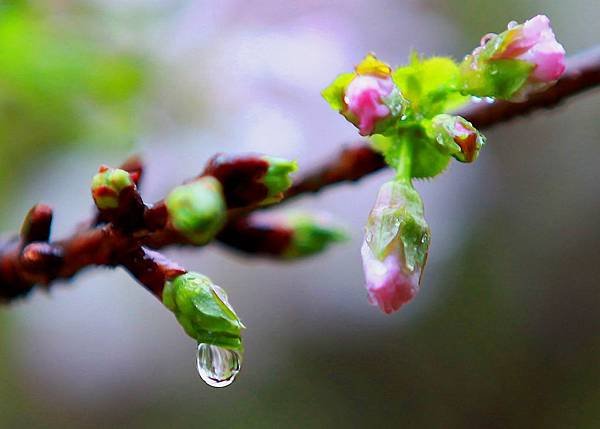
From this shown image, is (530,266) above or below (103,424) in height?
above

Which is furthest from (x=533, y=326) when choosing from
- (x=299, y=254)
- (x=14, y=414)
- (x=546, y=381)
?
(x=299, y=254)

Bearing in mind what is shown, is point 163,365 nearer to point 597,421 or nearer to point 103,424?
point 103,424

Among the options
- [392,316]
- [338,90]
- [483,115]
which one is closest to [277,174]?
[338,90]

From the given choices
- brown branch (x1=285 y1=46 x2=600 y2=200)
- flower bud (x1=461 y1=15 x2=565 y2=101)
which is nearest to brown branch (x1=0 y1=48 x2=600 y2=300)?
brown branch (x1=285 y1=46 x2=600 y2=200)

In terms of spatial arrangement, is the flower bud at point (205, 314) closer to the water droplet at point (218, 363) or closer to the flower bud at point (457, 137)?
the water droplet at point (218, 363)

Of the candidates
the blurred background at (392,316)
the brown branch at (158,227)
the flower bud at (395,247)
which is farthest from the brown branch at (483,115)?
the blurred background at (392,316)

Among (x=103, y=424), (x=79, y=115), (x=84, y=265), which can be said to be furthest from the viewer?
(x=103, y=424)

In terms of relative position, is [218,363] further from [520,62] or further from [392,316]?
[392,316]
